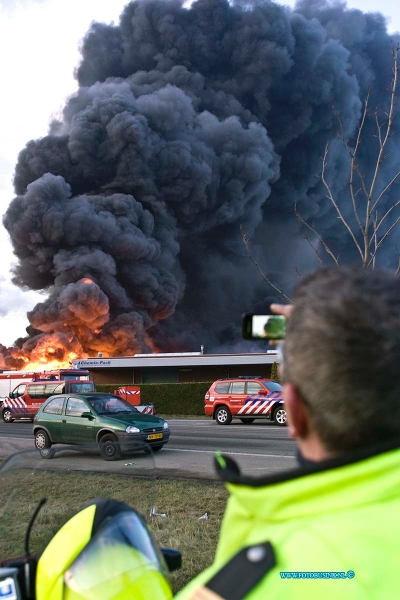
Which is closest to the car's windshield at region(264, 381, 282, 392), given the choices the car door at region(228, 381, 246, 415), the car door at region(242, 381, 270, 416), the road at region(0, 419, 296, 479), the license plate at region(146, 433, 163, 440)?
the car door at region(242, 381, 270, 416)

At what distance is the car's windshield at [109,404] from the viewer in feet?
34.5

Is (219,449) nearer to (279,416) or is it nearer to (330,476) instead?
(279,416)

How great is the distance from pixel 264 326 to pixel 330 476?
1.78 feet

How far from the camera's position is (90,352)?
4619cm

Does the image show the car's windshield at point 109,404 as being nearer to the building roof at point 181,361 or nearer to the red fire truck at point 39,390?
the red fire truck at point 39,390

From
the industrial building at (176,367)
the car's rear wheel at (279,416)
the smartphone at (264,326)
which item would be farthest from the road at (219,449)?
the industrial building at (176,367)

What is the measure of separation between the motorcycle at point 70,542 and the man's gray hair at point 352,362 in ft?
2.27

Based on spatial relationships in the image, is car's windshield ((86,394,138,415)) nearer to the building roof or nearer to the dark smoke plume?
the building roof

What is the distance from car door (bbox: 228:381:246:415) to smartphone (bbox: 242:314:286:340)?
16.5 m

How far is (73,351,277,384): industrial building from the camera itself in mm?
34531

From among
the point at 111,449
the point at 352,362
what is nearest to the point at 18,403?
the point at 111,449

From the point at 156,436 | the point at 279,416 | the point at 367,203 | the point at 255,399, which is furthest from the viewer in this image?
the point at 255,399

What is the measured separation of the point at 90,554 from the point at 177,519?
4.33 m

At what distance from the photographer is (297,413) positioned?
0.98 meters
